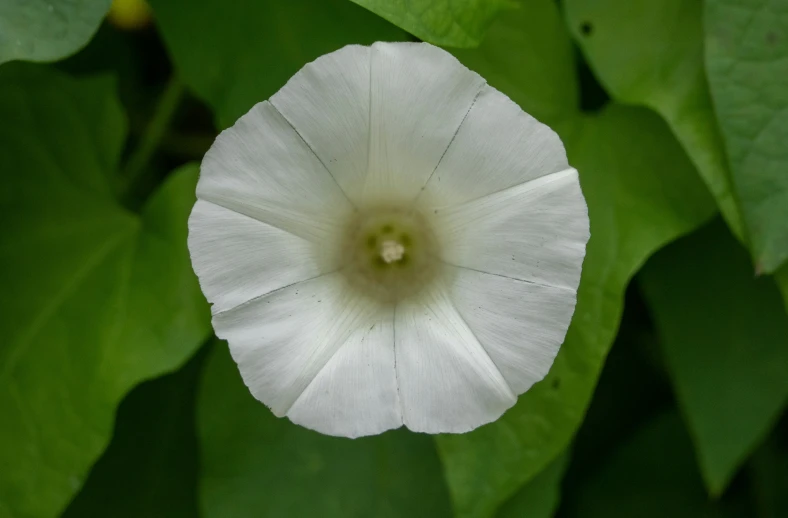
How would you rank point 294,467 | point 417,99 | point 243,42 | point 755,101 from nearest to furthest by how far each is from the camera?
point 417,99 → point 755,101 → point 243,42 → point 294,467

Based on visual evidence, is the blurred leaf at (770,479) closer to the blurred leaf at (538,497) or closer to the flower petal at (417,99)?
the blurred leaf at (538,497)

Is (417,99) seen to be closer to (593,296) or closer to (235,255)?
(235,255)

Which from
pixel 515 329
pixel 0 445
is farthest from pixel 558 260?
pixel 0 445

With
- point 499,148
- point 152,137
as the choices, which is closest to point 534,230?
point 499,148

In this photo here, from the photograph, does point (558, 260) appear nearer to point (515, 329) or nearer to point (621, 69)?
point (515, 329)

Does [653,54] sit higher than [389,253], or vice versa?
[653,54]

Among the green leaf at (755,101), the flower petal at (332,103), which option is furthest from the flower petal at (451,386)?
the green leaf at (755,101)

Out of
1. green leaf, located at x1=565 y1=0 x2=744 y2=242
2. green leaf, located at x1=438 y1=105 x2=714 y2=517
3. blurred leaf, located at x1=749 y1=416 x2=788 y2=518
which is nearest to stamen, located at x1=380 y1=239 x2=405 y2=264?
green leaf, located at x1=438 y1=105 x2=714 y2=517

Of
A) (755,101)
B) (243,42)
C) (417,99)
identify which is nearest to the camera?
(417,99)
